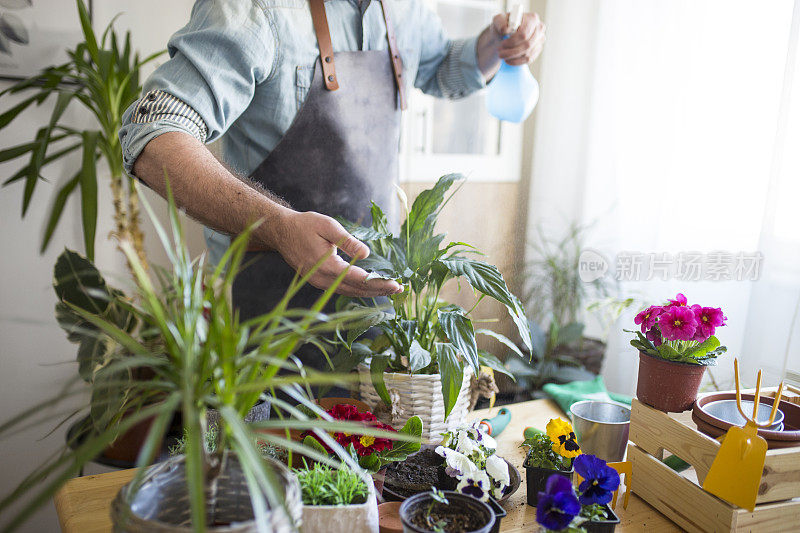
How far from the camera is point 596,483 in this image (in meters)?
0.73

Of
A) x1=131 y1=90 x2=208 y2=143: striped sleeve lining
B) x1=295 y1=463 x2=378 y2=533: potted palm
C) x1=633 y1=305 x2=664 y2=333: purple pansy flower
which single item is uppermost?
x1=131 y1=90 x2=208 y2=143: striped sleeve lining

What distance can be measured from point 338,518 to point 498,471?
0.27m

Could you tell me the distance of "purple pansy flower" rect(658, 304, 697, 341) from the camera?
875 mm

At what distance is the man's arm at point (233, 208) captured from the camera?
89cm

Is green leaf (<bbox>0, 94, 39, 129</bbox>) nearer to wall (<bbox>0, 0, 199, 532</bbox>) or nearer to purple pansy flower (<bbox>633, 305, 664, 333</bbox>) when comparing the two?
wall (<bbox>0, 0, 199, 532</bbox>)

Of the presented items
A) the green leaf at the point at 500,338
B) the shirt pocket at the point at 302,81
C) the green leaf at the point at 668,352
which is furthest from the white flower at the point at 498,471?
the shirt pocket at the point at 302,81

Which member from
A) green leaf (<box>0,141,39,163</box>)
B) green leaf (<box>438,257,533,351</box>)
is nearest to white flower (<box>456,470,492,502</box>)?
green leaf (<box>438,257,533,351</box>)

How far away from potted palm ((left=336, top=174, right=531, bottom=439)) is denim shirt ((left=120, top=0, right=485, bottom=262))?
0.35 m

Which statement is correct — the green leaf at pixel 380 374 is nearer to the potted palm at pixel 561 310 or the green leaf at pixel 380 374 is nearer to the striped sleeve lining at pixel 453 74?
the striped sleeve lining at pixel 453 74

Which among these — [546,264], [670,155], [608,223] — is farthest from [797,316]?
[546,264]

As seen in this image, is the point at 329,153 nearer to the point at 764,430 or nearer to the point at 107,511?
the point at 107,511

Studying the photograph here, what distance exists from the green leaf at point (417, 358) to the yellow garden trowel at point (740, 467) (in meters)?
0.42

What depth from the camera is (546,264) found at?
2.22 m

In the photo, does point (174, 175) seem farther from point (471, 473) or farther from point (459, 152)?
point (459, 152)
